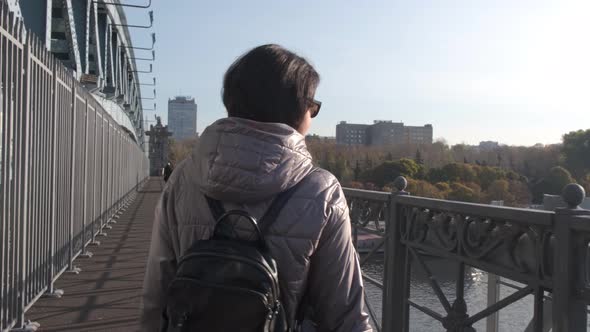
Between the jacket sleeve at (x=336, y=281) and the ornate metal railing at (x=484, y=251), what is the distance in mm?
1094

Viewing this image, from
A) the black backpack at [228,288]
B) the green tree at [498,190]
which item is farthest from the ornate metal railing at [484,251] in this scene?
the green tree at [498,190]

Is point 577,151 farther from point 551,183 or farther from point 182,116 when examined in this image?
point 182,116

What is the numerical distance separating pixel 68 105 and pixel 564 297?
228 inches

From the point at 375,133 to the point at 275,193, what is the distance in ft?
221

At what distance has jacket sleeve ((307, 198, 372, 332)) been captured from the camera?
171 centimetres

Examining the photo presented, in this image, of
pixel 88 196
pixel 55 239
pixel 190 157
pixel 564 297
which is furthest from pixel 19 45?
pixel 88 196

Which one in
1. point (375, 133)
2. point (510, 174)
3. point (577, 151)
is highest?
point (375, 133)

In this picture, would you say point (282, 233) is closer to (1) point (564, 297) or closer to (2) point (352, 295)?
(2) point (352, 295)

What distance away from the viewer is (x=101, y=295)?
20.9ft

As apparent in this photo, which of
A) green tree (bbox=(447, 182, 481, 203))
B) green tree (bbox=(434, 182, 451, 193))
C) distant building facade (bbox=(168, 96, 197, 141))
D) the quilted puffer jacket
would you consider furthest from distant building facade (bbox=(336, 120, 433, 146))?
distant building facade (bbox=(168, 96, 197, 141))

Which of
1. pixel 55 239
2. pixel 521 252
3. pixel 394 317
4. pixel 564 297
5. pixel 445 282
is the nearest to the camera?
pixel 564 297

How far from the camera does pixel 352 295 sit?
5.75 ft

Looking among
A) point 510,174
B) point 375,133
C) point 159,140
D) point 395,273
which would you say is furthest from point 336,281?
point 375,133

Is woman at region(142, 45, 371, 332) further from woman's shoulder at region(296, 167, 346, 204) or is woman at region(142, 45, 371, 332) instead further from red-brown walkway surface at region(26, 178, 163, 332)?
red-brown walkway surface at region(26, 178, 163, 332)
